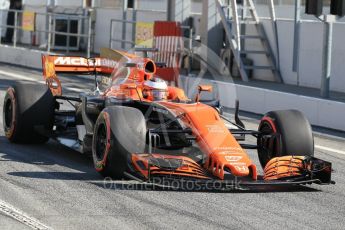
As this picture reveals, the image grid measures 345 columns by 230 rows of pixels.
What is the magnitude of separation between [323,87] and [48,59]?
5.97 metres

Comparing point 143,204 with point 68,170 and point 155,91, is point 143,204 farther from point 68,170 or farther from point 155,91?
point 155,91

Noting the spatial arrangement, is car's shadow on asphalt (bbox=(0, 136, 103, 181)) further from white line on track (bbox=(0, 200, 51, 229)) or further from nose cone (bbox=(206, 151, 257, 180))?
white line on track (bbox=(0, 200, 51, 229))

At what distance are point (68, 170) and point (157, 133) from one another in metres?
1.15

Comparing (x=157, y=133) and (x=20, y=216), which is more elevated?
(x=157, y=133)

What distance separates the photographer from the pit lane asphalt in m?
7.81

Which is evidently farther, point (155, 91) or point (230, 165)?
point (155, 91)

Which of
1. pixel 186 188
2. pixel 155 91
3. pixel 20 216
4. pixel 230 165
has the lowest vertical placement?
pixel 20 216

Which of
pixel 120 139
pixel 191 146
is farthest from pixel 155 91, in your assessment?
pixel 120 139

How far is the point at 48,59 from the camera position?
12.8m

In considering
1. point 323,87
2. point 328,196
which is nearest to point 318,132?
point 323,87

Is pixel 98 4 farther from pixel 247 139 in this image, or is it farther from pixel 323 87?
pixel 247 139

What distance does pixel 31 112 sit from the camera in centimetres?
1162

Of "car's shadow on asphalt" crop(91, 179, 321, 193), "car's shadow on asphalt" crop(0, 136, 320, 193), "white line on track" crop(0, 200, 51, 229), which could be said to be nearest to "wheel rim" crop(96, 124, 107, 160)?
"car's shadow on asphalt" crop(0, 136, 320, 193)

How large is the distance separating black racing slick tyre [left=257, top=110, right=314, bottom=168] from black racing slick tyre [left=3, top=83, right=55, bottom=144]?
9.55 feet
